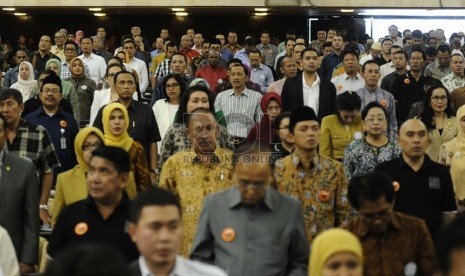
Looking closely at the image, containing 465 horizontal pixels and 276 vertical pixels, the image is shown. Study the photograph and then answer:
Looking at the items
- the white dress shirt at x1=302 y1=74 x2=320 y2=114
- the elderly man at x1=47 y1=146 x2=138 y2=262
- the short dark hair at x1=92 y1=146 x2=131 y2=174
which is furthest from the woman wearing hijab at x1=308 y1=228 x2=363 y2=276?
the white dress shirt at x1=302 y1=74 x2=320 y2=114

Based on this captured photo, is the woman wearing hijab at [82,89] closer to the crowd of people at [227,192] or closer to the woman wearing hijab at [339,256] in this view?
the crowd of people at [227,192]

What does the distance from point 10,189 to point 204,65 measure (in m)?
8.81

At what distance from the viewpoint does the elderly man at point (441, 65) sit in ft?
56.3

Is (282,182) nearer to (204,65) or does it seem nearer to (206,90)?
(206,90)

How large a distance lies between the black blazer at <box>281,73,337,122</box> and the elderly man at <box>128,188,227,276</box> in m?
7.48

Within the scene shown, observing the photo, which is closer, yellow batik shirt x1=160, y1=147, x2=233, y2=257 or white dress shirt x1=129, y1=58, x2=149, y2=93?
yellow batik shirt x1=160, y1=147, x2=233, y2=257

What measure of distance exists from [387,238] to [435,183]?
142 centimetres

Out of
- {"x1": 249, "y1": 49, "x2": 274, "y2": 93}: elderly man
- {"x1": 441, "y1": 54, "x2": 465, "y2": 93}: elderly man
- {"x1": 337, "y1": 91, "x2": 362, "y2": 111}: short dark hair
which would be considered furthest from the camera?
{"x1": 249, "y1": 49, "x2": 274, "y2": 93}: elderly man

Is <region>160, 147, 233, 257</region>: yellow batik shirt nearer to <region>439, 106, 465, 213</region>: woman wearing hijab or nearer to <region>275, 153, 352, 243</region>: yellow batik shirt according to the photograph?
<region>275, 153, 352, 243</region>: yellow batik shirt

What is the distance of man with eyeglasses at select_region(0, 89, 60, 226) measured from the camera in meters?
8.70

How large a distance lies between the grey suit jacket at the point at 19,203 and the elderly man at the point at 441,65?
A: 10.6m

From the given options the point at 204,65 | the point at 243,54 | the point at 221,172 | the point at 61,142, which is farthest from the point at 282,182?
the point at 243,54

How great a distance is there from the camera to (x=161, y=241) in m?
4.75

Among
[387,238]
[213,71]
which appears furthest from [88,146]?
[213,71]
